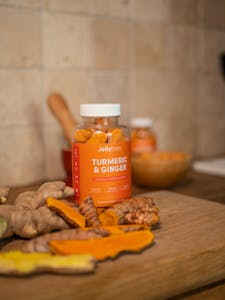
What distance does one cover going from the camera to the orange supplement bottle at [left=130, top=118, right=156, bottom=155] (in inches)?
48.9

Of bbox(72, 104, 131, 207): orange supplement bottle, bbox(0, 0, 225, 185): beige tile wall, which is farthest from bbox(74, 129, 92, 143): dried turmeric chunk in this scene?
bbox(0, 0, 225, 185): beige tile wall

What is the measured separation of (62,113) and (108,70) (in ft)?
1.01

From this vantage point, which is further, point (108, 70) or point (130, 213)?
point (108, 70)

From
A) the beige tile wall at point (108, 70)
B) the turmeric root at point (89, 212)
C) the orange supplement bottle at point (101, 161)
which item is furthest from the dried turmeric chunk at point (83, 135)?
the beige tile wall at point (108, 70)

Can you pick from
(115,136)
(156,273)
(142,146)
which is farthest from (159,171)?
(156,273)

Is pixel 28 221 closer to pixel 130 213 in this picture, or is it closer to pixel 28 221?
pixel 28 221

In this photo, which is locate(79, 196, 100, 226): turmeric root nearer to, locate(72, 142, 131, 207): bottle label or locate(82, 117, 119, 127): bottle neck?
locate(72, 142, 131, 207): bottle label

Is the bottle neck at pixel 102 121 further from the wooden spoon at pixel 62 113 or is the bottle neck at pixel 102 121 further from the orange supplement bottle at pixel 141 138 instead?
the orange supplement bottle at pixel 141 138

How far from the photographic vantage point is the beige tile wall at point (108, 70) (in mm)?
1160

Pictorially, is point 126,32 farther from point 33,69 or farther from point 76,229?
point 76,229

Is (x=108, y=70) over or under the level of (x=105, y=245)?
over

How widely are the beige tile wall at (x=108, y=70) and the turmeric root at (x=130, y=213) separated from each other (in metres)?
0.51

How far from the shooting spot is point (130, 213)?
731 millimetres

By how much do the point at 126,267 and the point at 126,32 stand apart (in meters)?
0.97
